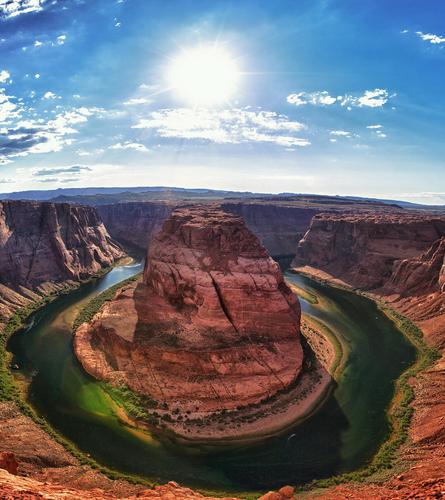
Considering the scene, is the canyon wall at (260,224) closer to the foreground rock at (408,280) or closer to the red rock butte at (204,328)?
the foreground rock at (408,280)

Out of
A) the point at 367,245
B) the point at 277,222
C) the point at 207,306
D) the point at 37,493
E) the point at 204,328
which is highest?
the point at 277,222

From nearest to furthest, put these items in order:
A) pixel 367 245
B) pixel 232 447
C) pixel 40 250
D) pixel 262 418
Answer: pixel 232 447
pixel 262 418
pixel 40 250
pixel 367 245

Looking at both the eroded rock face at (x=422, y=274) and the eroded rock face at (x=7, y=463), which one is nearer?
the eroded rock face at (x=7, y=463)

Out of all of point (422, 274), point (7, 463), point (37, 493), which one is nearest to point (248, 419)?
point (7, 463)

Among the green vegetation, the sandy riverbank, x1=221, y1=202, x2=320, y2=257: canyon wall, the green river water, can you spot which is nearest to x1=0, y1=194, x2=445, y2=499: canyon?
the sandy riverbank

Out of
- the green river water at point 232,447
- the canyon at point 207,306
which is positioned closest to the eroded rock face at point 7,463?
the canyon at point 207,306

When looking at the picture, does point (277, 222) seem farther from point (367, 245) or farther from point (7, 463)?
point (7, 463)

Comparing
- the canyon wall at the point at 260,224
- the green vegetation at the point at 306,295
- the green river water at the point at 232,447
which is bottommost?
the green river water at the point at 232,447
